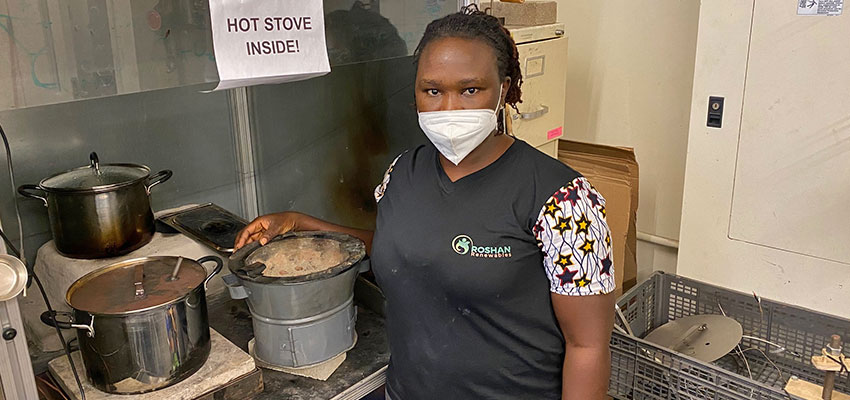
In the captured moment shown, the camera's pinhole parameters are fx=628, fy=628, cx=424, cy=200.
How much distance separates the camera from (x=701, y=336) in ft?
5.74

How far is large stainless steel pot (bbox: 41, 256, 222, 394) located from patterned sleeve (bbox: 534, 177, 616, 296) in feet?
2.16

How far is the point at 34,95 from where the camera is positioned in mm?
1001

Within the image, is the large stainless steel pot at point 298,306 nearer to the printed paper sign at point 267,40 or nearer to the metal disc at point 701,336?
the printed paper sign at point 267,40

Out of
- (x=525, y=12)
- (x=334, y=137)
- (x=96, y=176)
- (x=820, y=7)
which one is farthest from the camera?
(x=525, y=12)

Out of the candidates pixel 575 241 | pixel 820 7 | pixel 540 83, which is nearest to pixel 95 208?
pixel 575 241

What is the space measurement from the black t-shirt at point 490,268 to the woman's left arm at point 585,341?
22 millimetres

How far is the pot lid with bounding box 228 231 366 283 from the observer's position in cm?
125

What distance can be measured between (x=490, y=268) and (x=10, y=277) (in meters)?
0.74

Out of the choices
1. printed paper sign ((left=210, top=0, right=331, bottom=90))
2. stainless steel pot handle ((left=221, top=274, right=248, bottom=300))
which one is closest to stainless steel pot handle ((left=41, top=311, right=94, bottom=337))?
stainless steel pot handle ((left=221, top=274, right=248, bottom=300))

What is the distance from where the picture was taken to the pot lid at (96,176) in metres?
1.40

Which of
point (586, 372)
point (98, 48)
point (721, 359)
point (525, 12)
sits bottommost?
point (721, 359)

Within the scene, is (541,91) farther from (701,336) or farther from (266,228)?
(266,228)

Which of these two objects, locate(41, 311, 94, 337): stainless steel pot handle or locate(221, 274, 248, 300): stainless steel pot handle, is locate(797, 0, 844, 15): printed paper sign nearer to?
locate(221, 274, 248, 300): stainless steel pot handle

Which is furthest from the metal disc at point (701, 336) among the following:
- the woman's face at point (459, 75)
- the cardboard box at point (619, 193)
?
the woman's face at point (459, 75)
